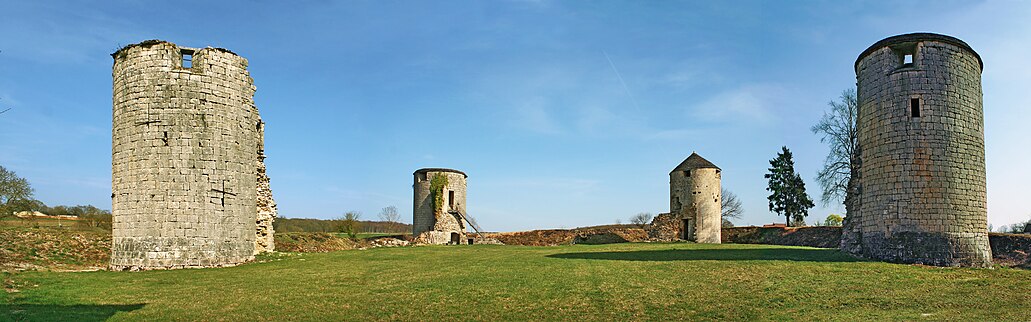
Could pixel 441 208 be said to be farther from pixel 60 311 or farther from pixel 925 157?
pixel 60 311

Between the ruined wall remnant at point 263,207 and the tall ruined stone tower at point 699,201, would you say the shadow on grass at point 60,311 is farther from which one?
the tall ruined stone tower at point 699,201

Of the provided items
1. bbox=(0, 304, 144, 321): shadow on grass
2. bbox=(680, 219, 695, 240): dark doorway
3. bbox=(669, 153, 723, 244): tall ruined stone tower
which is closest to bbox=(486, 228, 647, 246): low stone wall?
bbox=(680, 219, 695, 240): dark doorway

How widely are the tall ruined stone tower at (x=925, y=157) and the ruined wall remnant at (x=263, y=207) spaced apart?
20123mm

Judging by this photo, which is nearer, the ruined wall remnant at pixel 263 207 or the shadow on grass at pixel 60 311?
the shadow on grass at pixel 60 311

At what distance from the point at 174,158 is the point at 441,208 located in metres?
23.0

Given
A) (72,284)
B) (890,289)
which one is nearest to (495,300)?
(890,289)

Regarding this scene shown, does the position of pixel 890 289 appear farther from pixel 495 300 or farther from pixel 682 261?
pixel 495 300

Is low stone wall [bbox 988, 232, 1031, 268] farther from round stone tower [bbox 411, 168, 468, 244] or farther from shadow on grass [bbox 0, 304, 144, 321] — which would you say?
round stone tower [bbox 411, 168, 468, 244]

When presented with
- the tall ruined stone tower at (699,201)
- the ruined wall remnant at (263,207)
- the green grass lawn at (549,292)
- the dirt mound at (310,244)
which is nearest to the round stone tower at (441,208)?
the dirt mound at (310,244)

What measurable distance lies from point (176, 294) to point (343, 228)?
123 ft

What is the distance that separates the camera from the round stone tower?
4178 cm

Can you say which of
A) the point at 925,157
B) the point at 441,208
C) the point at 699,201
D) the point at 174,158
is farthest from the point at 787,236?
the point at 174,158

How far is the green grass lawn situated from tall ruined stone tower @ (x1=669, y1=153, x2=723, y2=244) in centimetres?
2064

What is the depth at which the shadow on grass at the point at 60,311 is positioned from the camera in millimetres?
10977
